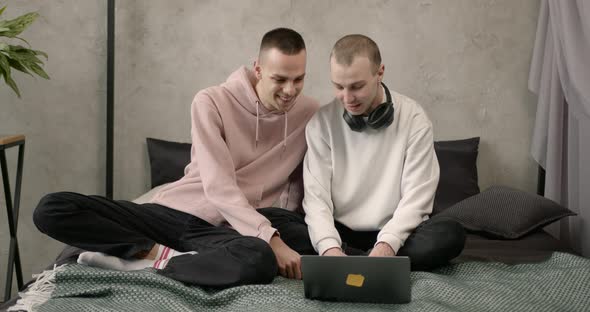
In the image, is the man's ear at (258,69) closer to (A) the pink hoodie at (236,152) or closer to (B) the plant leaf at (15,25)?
(A) the pink hoodie at (236,152)

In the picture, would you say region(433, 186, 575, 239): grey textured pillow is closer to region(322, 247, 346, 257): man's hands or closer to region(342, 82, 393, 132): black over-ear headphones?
region(342, 82, 393, 132): black over-ear headphones

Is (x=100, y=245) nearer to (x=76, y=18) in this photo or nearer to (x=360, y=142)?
(x=360, y=142)

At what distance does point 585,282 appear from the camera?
1.89 m

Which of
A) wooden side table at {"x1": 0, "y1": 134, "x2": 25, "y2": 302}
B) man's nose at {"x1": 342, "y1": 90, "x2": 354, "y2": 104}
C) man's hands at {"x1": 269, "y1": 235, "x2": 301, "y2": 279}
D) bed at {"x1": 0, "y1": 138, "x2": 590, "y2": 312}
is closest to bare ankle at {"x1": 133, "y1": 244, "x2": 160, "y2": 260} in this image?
bed at {"x1": 0, "y1": 138, "x2": 590, "y2": 312}

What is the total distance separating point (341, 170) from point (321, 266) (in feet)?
1.75

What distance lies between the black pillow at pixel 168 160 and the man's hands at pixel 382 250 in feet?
4.14

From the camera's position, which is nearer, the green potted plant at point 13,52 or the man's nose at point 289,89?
the man's nose at point 289,89

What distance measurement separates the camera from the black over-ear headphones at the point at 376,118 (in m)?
2.11

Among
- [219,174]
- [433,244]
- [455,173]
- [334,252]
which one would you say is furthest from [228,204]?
[455,173]

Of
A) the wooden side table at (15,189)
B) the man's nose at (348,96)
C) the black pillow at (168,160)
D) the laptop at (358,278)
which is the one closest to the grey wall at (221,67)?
the black pillow at (168,160)

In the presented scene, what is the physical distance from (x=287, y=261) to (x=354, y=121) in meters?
0.45

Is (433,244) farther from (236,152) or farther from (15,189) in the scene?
(15,189)

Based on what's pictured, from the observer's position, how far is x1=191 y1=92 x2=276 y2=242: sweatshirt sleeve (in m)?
2.05

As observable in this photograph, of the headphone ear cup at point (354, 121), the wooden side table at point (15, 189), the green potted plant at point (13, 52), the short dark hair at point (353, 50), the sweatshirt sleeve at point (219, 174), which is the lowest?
the wooden side table at point (15, 189)
